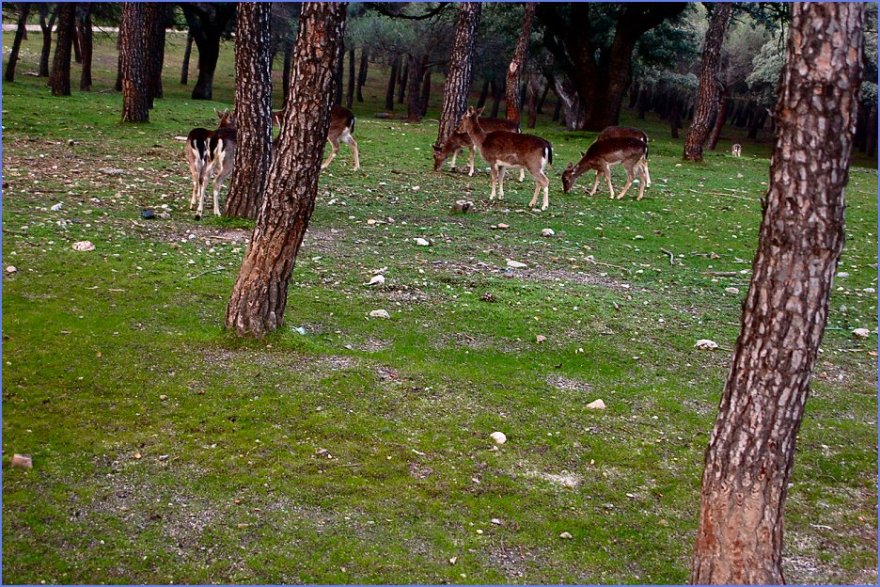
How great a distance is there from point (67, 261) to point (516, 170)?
37.5 ft

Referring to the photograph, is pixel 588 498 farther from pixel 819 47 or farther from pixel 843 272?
pixel 843 272

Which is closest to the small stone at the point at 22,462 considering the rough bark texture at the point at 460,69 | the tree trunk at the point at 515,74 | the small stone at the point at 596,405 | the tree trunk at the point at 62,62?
the small stone at the point at 596,405

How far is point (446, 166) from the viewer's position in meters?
17.7

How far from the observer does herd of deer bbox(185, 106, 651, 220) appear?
11.5m

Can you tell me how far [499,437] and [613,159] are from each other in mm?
10756

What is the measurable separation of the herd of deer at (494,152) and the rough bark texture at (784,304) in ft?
28.4

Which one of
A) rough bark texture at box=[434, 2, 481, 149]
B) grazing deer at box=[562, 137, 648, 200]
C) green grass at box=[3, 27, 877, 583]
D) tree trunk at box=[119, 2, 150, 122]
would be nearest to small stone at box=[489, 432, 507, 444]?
green grass at box=[3, 27, 877, 583]

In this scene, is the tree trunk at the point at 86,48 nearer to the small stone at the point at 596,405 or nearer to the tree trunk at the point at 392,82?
the tree trunk at the point at 392,82

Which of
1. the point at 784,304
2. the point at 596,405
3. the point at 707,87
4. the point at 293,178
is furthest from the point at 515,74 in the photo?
the point at 784,304

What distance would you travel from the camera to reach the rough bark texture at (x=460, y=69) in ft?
57.9

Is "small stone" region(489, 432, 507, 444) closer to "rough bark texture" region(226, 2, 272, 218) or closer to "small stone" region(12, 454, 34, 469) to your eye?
"small stone" region(12, 454, 34, 469)

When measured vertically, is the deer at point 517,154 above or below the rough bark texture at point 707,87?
below

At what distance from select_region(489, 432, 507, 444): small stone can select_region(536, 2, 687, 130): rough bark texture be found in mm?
23784

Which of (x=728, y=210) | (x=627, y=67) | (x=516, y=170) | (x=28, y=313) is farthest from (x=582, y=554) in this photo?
(x=627, y=67)
